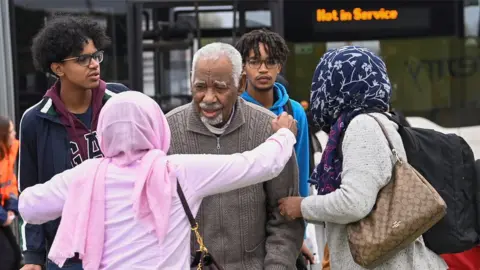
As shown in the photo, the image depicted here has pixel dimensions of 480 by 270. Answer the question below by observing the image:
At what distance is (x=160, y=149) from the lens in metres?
2.51

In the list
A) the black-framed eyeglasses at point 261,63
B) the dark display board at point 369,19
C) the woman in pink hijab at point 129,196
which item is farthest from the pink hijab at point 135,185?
the dark display board at point 369,19

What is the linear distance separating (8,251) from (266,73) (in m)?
2.82

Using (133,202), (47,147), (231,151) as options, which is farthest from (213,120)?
(47,147)

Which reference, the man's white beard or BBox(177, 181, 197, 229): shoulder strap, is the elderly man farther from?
BBox(177, 181, 197, 229): shoulder strap

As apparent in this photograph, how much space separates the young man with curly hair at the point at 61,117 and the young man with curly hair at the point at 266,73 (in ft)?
2.71

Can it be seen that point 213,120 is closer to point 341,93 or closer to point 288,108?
point 341,93

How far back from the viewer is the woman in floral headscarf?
2.67m

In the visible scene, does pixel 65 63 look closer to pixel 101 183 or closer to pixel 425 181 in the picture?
pixel 101 183

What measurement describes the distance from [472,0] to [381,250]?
6.47 metres

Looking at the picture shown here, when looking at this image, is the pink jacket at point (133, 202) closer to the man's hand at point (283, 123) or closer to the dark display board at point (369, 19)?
the man's hand at point (283, 123)

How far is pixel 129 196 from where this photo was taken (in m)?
2.42

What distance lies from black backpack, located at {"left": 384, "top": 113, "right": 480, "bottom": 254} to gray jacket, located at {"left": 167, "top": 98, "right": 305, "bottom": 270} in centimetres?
46

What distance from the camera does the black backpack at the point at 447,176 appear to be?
2832 millimetres

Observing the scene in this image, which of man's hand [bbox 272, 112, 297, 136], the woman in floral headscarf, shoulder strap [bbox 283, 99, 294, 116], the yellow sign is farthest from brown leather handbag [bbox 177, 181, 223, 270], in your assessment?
the yellow sign
